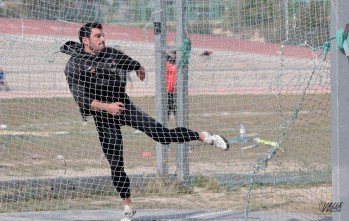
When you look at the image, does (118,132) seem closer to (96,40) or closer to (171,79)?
(96,40)

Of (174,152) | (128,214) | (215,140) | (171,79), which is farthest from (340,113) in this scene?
(174,152)

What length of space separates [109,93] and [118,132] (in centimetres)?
43

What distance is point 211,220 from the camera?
840 centimetres

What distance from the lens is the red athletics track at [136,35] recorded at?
8.77 meters

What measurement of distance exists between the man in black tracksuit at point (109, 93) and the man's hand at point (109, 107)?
120mm

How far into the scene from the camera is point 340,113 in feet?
20.1

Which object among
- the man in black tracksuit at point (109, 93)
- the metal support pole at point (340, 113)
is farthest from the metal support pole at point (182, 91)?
the metal support pole at point (340, 113)

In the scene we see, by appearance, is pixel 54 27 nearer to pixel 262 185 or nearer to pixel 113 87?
pixel 113 87

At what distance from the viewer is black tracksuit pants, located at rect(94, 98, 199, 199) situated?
7996 millimetres

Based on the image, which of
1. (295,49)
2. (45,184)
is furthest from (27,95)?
(295,49)

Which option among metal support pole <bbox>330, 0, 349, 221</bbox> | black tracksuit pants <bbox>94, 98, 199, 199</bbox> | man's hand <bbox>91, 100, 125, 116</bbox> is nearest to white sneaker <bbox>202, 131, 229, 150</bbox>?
black tracksuit pants <bbox>94, 98, 199, 199</bbox>

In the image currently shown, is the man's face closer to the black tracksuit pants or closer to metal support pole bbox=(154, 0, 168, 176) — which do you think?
the black tracksuit pants

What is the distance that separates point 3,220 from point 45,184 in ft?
4.95

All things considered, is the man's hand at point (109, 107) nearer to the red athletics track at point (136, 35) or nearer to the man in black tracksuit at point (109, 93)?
the man in black tracksuit at point (109, 93)
